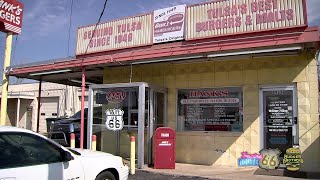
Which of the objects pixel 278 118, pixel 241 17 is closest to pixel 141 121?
pixel 278 118

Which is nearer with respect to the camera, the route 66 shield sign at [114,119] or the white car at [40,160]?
the white car at [40,160]

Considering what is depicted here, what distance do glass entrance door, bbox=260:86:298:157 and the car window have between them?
714 cm

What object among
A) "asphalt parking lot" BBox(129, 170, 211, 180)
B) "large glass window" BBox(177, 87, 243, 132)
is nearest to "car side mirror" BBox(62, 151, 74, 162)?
"asphalt parking lot" BBox(129, 170, 211, 180)

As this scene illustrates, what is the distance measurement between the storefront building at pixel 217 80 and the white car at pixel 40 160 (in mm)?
4748

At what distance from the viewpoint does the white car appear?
524cm

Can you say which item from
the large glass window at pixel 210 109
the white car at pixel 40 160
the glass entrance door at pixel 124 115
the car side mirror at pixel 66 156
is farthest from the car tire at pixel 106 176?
the large glass window at pixel 210 109

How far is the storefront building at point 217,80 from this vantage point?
34.5 feet

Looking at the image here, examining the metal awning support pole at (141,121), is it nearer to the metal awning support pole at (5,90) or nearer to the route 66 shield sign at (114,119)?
the route 66 shield sign at (114,119)

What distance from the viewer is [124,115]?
12375mm

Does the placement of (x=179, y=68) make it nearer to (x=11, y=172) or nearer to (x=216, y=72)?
(x=216, y=72)

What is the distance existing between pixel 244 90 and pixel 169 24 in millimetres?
3355

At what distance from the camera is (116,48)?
45.7ft

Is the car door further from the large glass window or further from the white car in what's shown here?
the large glass window

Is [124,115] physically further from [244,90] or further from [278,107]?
[278,107]
